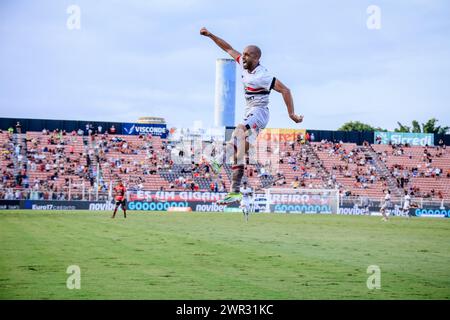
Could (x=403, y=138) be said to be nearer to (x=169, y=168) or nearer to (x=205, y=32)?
(x=169, y=168)

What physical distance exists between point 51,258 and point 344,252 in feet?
33.1

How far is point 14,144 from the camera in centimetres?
6488

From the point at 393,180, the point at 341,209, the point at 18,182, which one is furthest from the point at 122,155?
the point at 393,180

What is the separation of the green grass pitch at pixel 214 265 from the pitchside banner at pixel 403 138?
51.8 meters

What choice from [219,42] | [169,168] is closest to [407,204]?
[169,168]

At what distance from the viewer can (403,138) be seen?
82.8 metres

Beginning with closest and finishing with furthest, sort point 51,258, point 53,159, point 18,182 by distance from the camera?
point 51,258 → point 18,182 → point 53,159

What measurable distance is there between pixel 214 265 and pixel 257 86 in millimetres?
10239

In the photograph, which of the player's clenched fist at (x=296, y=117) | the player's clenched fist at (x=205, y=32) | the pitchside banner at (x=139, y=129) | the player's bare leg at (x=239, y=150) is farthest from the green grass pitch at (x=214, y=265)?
the pitchside banner at (x=139, y=129)

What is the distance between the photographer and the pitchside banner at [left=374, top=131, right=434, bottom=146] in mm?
81500

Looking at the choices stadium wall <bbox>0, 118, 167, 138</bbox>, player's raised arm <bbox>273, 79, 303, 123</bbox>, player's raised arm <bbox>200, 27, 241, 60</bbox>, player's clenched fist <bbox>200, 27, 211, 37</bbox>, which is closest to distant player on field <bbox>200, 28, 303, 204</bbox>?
player's raised arm <bbox>273, 79, 303, 123</bbox>

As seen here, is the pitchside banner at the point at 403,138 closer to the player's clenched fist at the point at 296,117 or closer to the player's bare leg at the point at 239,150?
the player's bare leg at the point at 239,150
